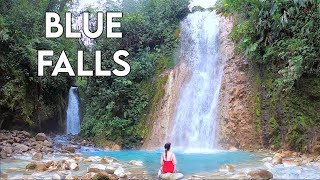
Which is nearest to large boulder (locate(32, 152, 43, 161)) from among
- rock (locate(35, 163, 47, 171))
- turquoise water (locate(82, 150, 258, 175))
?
rock (locate(35, 163, 47, 171))

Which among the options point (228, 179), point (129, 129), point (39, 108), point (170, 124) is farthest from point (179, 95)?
point (228, 179)

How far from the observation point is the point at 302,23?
1308 centimetres

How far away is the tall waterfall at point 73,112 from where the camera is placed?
21266 millimetres

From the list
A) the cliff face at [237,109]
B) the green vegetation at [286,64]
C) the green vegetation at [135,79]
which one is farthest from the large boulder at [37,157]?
the green vegetation at [286,64]

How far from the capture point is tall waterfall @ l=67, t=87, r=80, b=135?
21.3 metres

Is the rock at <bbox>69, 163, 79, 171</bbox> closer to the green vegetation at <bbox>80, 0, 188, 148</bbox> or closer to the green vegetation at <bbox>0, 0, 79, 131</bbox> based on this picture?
the green vegetation at <bbox>80, 0, 188, 148</bbox>

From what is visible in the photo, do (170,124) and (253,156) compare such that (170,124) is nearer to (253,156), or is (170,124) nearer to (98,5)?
(253,156)

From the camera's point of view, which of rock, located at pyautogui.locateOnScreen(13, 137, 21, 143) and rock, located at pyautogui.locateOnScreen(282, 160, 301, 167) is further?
rock, located at pyautogui.locateOnScreen(13, 137, 21, 143)

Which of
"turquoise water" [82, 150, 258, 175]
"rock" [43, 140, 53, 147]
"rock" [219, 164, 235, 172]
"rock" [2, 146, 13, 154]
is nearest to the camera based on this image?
"rock" [219, 164, 235, 172]

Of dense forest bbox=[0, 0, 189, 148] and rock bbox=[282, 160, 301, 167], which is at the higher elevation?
dense forest bbox=[0, 0, 189, 148]

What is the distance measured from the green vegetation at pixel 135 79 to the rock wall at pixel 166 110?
29cm

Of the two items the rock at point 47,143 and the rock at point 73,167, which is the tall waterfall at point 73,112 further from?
the rock at point 73,167

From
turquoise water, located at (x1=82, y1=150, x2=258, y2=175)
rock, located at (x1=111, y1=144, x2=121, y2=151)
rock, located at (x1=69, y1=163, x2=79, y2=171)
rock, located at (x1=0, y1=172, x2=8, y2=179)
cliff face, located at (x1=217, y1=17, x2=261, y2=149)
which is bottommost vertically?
rock, located at (x1=111, y1=144, x2=121, y2=151)

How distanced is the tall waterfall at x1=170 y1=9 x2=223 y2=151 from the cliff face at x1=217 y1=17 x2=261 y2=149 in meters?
0.37
